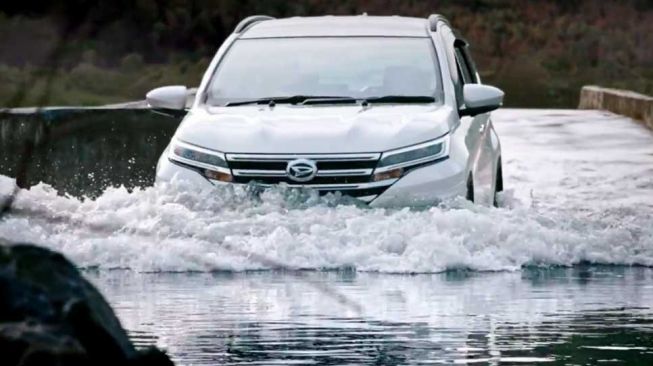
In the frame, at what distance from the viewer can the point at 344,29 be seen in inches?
520

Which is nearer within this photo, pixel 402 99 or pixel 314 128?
pixel 314 128

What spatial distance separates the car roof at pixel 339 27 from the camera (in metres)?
13.1

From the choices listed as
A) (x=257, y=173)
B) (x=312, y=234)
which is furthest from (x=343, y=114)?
(x=312, y=234)

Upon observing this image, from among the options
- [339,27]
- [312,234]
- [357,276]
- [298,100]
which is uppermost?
[339,27]

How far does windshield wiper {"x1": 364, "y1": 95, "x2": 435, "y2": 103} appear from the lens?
12398 mm

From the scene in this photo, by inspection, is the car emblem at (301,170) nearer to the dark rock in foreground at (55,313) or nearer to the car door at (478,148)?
the car door at (478,148)

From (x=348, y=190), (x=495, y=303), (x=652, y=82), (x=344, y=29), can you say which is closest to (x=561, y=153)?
(x=344, y=29)

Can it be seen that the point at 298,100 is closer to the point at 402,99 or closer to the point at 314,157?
the point at 402,99

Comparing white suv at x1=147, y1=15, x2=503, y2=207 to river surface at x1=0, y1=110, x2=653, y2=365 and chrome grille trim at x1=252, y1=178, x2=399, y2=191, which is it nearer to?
chrome grille trim at x1=252, y1=178, x2=399, y2=191

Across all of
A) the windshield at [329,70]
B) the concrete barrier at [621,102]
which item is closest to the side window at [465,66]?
the windshield at [329,70]

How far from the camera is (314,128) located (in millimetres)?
11602

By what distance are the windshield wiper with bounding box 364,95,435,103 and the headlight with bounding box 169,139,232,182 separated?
1154 mm

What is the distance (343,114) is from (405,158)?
0.56 meters

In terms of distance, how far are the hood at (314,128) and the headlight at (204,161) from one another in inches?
1.6
